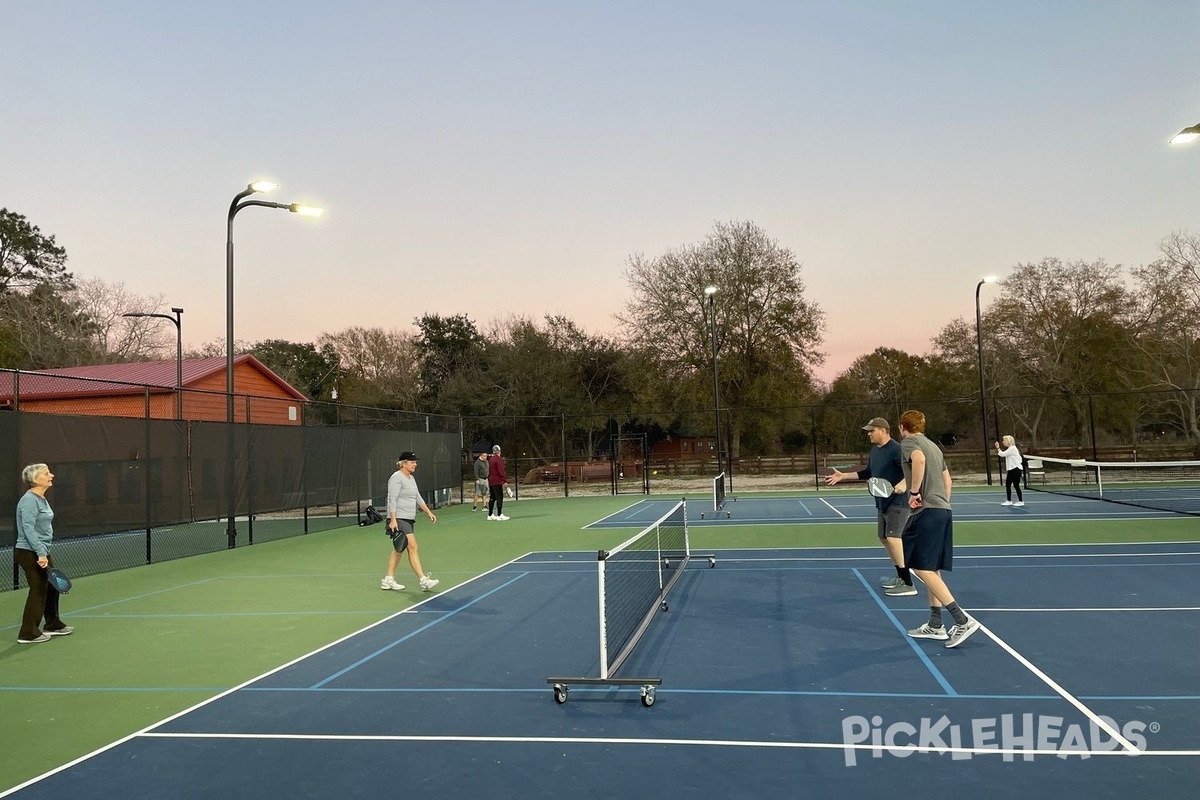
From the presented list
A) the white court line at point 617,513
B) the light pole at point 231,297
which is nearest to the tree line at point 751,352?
the white court line at point 617,513

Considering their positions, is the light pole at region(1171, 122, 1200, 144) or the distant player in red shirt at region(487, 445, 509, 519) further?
the distant player in red shirt at region(487, 445, 509, 519)

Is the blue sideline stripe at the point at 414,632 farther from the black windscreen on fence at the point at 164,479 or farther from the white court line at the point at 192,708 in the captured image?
the black windscreen on fence at the point at 164,479

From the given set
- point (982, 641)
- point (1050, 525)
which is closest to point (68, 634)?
point (982, 641)

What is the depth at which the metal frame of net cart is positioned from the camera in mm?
5602

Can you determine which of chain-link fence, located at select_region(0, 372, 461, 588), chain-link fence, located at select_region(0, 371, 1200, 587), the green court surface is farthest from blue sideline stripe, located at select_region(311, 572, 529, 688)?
chain-link fence, located at select_region(0, 371, 1200, 587)

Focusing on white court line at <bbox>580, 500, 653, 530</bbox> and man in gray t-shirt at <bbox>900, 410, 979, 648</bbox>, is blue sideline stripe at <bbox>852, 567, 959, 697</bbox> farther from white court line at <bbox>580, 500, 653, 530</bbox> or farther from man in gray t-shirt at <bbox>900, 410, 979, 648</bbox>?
white court line at <bbox>580, 500, 653, 530</bbox>

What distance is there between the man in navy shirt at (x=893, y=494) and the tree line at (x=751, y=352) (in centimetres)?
2664

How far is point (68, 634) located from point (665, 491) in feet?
83.0

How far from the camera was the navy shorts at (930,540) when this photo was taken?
6.80 meters

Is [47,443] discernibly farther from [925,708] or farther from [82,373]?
[82,373]

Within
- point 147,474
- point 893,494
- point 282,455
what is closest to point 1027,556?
point 893,494

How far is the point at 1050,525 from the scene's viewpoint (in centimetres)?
1550

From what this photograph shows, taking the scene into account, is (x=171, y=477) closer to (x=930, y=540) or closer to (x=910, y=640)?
(x=910, y=640)

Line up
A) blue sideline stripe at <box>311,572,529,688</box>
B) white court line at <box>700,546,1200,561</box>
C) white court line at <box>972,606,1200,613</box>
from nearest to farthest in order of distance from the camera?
blue sideline stripe at <box>311,572,529,688</box>, white court line at <box>972,606,1200,613</box>, white court line at <box>700,546,1200,561</box>
